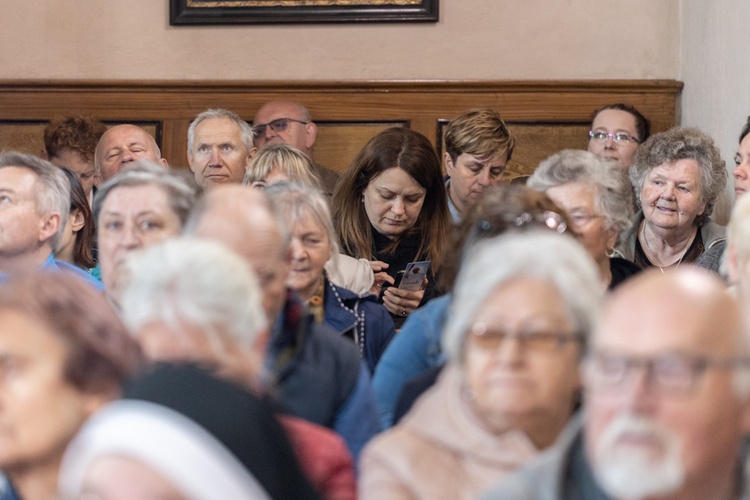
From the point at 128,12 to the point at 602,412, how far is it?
5.41m

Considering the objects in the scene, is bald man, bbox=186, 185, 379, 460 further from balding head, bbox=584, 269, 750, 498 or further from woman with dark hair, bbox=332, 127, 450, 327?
woman with dark hair, bbox=332, 127, 450, 327

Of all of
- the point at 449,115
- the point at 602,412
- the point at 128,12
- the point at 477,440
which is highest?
the point at 128,12

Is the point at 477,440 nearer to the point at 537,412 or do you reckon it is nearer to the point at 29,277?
the point at 537,412

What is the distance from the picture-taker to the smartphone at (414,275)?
13.9 ft

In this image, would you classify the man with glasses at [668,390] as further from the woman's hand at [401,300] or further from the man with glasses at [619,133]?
the man with glasses at [619,133]

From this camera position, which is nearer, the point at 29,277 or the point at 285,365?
the point at 29,277

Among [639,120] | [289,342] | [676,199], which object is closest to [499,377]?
[289,342]

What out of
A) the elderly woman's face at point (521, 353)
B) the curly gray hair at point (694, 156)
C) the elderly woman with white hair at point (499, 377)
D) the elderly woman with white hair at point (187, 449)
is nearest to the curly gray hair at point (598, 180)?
the curly gray hair at point (694, 156)

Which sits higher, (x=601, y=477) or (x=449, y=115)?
(x=449, y=115)

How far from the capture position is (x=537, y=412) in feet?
6.64

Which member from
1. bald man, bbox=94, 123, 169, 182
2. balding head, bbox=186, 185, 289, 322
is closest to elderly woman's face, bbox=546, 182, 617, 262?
balding head, bbox=186, 185, 289, 322

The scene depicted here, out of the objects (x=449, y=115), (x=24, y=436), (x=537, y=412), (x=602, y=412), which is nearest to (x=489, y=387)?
(x=537, y=412)

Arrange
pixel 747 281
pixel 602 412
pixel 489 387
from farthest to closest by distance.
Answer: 1. pixel 747 281
2. pixel 489 387
3. pixel 602 412

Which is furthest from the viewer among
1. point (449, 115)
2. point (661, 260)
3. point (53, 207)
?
point (449, 115)
